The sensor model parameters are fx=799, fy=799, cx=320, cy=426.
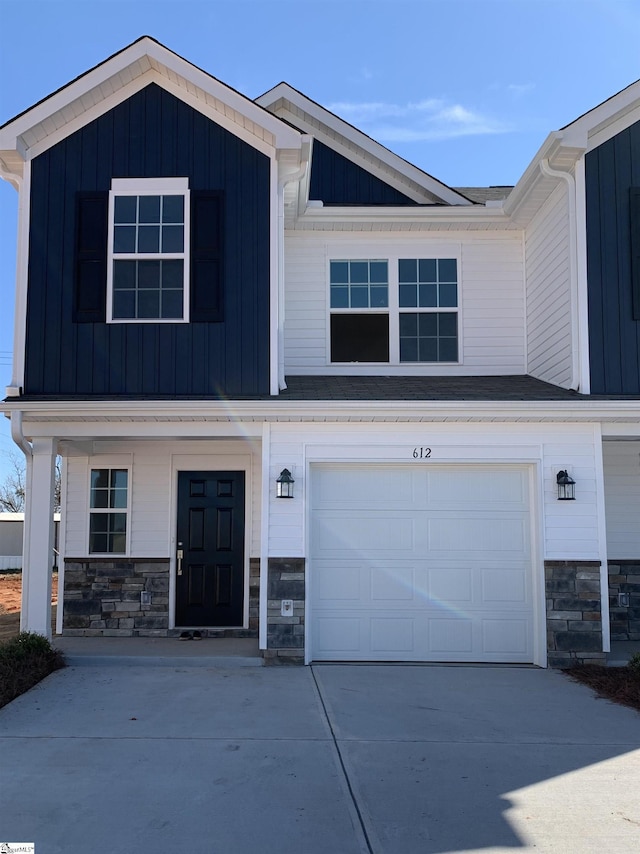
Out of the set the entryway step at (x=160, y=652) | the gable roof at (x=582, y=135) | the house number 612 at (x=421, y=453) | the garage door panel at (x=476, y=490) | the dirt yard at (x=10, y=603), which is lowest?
the dirt yard at (x=10, y=603)

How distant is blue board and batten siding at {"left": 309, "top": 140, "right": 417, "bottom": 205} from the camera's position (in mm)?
11438

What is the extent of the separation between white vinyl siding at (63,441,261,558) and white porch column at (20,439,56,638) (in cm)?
170

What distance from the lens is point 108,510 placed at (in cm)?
1031

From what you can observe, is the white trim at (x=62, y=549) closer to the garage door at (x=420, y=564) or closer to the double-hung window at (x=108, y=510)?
the double-hung window at (x=108, y=510)

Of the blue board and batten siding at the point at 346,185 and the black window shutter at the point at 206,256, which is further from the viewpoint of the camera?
the blue board and batten siding at the point at 346,185

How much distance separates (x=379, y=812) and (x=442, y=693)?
2.85 meters

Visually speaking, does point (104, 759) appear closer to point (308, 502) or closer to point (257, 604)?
point (308, 502)

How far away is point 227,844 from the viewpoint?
4.06m

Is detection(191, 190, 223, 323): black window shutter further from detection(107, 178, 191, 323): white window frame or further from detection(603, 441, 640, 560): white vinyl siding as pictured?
detection(603, 441, 640, 560): white vinyl siding

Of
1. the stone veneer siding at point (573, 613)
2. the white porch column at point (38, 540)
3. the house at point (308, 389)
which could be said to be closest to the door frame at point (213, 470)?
the house at point (308, 389)

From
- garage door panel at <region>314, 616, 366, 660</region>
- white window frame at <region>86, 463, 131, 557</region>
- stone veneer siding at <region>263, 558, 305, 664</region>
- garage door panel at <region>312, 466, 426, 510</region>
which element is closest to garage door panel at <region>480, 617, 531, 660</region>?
garage door panel at <region>314, 616, 366, 660</region>

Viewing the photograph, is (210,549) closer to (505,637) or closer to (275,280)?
(275,280)

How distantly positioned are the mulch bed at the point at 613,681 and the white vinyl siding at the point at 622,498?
2.12 m

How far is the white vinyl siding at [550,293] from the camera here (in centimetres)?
908
